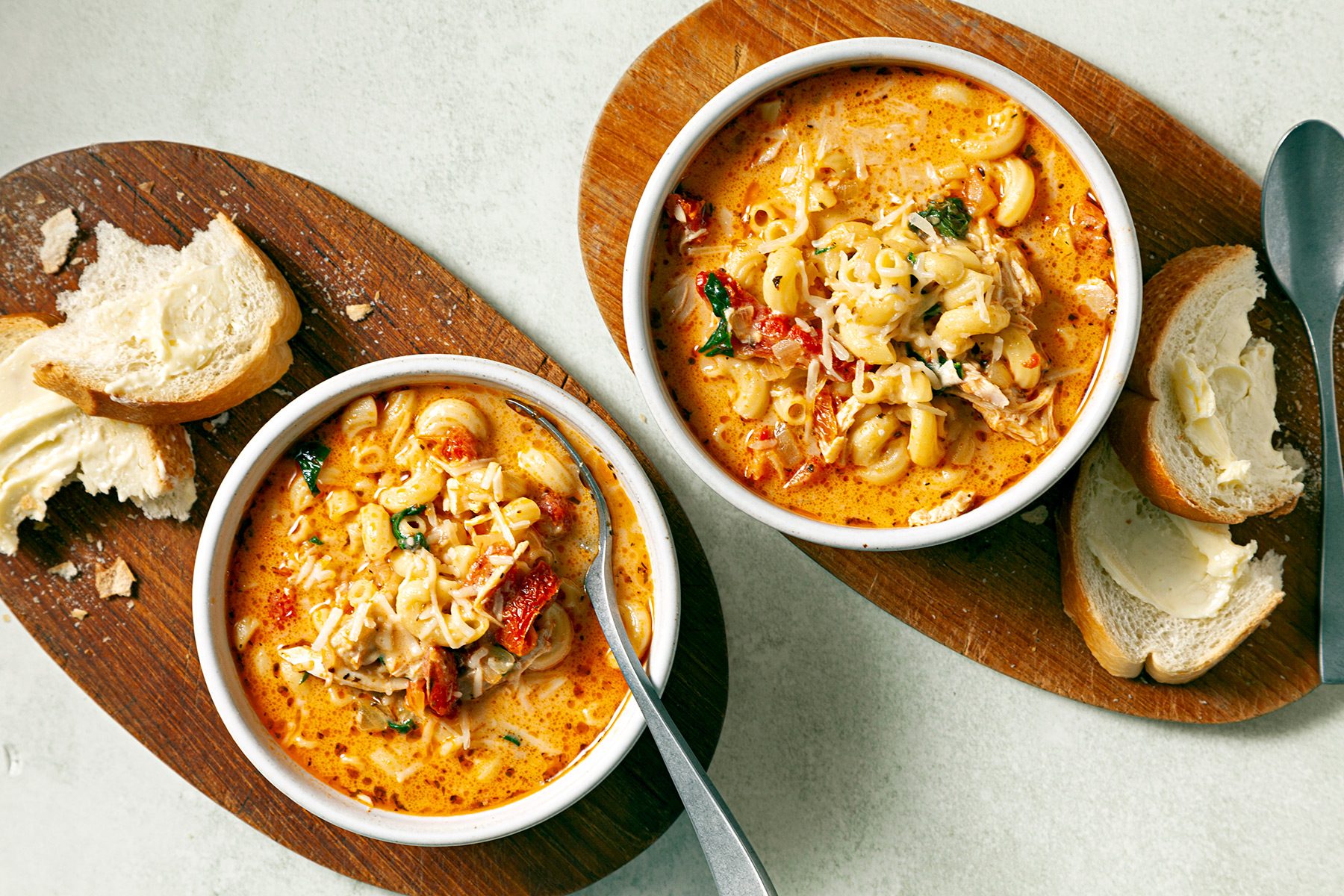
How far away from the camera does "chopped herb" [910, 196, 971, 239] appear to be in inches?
83.3

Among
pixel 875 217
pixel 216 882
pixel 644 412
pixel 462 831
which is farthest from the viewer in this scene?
pixel 216 882

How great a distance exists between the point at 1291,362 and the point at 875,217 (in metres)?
1.38

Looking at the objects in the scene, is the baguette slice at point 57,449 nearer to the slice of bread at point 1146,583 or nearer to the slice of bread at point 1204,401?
the slice of bread at point 1146,583

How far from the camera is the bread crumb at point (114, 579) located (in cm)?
273

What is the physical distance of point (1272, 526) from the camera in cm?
268

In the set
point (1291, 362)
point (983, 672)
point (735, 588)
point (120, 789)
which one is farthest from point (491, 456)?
point (1291, 362)

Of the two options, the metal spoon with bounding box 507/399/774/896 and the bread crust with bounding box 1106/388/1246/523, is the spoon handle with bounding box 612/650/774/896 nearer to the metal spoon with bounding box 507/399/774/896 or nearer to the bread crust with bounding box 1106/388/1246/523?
the metal spoon with bounding box 507/399/774/896

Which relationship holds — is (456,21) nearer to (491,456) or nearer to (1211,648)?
(491,456)

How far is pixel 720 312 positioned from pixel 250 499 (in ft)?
4.19

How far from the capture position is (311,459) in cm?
240

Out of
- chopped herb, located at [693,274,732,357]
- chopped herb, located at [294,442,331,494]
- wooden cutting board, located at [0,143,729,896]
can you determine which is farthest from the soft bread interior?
chopped herb, located at [294,442,331,494]

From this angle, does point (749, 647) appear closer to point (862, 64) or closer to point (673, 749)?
point (673, 749)

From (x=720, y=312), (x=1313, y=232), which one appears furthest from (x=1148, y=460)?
(x=720, y=312)

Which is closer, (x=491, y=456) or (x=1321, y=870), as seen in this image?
(x=491, y=456)
